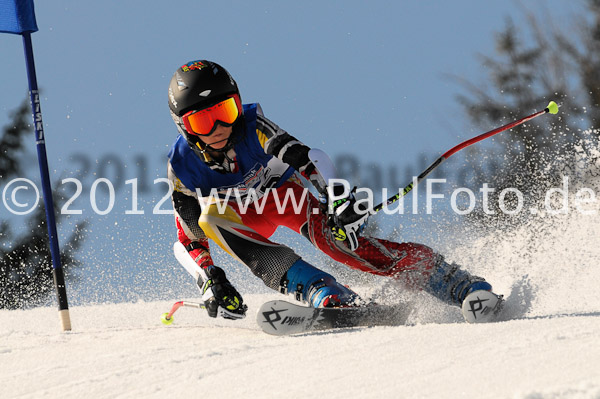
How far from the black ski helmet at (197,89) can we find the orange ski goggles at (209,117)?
0.03 m

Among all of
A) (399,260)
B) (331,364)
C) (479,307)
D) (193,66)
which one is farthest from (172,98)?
(479,307)

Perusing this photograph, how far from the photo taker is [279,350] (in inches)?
126

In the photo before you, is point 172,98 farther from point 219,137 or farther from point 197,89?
point 219,137

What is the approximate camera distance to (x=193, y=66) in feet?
13.2

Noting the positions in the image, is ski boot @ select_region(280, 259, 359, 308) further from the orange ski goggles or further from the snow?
the orange ski goggles

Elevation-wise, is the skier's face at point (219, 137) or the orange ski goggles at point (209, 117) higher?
the orange ski goggles at point (209, 117)

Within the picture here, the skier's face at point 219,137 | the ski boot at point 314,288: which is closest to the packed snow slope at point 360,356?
the ski boot at point 314,288

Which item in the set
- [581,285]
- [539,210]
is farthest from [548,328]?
[539,210]

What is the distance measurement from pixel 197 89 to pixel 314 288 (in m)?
1.26

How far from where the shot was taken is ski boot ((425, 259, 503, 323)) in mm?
3889

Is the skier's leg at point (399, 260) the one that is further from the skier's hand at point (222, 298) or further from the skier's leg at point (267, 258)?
the skier's hand at point (222, 298)

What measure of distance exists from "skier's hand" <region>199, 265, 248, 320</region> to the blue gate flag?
290cm

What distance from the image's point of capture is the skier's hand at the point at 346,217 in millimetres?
3812

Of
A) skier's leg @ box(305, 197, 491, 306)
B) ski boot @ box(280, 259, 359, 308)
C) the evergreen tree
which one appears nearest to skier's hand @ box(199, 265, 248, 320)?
ski boot @ box(280, 259, 359, 308)
